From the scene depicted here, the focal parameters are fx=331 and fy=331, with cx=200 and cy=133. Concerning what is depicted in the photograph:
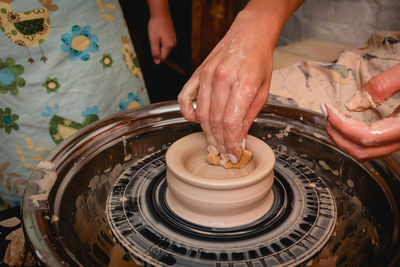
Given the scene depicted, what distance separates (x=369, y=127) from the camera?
668 millimetres

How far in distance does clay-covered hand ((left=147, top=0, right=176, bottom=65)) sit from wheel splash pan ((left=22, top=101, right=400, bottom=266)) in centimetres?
50

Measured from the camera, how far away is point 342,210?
0.95m

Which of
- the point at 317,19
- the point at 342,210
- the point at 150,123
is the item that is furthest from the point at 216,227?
the point at 317,19

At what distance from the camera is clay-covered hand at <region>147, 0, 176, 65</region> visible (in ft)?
5.05

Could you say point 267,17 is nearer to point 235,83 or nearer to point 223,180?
point 235,83

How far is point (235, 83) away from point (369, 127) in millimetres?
289

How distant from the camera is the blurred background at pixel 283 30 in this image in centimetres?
200

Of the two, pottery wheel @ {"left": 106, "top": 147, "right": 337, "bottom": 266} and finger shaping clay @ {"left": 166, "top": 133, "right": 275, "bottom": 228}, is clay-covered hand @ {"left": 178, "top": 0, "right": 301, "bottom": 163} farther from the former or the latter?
pottery wheel @ {"left": 106, "top": 147, "right": 337, "bottom": 266}

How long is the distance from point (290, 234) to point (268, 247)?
0.24 feet

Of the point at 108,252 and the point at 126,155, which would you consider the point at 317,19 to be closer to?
the point at 126,155

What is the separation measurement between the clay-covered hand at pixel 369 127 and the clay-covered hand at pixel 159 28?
3.34 feet

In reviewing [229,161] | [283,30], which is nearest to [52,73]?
[229,161]

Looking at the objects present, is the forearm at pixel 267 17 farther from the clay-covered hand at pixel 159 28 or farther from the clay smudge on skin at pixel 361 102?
the clay-covered hand at pixel 159 28

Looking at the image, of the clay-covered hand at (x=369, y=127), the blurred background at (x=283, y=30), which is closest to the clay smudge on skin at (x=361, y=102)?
the clay-covered hand at (x=369, y=127)
